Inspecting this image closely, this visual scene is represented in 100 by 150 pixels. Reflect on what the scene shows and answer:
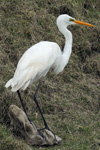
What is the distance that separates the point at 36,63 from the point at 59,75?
71.1 inches

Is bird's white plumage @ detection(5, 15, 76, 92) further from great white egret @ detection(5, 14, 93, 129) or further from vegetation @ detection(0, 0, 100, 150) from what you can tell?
vegetation @ detection(0, 0, 100, 150)

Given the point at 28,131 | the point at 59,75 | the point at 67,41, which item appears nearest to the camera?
the point at 28,131

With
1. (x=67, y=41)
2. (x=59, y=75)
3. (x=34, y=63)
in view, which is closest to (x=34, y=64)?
(x=34, y=63)

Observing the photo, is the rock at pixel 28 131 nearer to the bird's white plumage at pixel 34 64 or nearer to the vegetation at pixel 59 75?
the vegetation at pixel 59 75

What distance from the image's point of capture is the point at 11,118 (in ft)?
16.4

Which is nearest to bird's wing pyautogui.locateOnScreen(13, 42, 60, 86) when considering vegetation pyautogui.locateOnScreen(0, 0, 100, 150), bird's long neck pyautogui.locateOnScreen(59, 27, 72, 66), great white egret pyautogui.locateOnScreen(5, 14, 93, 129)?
great white egret pyautogui.locateOnScreen(5, 14, 93, 129)

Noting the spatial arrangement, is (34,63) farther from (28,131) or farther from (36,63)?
(28,131)

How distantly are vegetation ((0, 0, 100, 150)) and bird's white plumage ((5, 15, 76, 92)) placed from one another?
2.09ft

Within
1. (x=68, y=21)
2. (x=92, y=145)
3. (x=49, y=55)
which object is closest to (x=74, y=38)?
(x=68, y=21)

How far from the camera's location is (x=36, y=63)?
4.97 m

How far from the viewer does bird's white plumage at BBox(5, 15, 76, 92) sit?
15.6 feet

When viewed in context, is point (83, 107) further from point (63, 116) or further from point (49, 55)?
point (49, 55)

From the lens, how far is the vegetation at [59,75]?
211 inches

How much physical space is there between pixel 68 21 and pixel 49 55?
74cm
